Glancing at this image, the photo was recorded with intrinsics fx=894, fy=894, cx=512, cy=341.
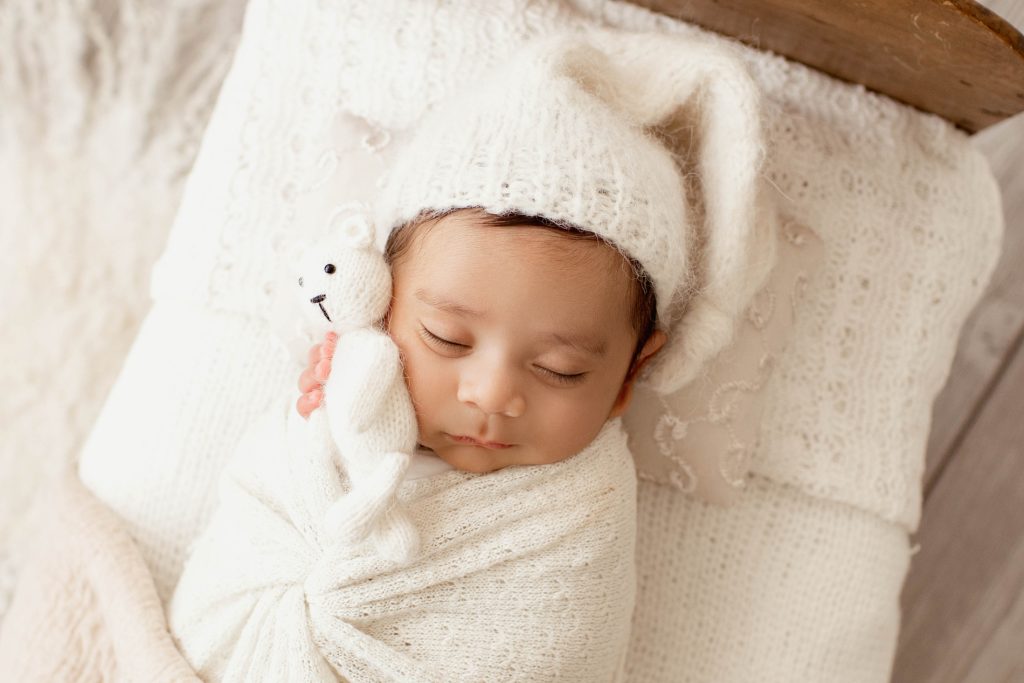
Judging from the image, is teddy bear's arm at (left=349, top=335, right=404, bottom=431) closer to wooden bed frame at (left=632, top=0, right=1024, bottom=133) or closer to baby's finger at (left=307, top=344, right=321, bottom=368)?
baby's finger at (left=307, top=344, right=321, bottom=368)

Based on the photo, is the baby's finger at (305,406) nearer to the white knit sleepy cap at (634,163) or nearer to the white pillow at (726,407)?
the white knit sleepy cap at (634,163)

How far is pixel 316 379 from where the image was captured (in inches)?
40.9

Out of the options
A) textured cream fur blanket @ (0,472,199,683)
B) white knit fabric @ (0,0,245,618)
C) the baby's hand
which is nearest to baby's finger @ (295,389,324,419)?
the baby's hand

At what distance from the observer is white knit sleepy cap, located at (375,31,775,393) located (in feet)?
3.12

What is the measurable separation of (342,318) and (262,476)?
0.22m

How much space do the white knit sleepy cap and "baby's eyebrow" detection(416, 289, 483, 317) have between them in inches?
3.9

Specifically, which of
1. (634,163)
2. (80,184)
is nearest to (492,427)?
(634,163)

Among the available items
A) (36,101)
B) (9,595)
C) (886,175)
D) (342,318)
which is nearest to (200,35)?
(36,101)

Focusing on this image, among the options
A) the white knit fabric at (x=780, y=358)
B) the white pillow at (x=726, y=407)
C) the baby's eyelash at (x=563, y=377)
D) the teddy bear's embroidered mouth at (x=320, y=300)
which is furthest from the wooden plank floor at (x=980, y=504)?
the teddy bear's embroidered mouth at (x=320, y=300)

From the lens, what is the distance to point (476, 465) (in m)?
1.02

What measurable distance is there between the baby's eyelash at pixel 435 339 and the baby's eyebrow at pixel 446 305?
0.03 metres

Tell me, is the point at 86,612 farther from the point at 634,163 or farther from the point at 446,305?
the point at 634,163

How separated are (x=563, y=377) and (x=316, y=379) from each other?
0.29 meters

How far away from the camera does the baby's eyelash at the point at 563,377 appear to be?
98 centimetres
